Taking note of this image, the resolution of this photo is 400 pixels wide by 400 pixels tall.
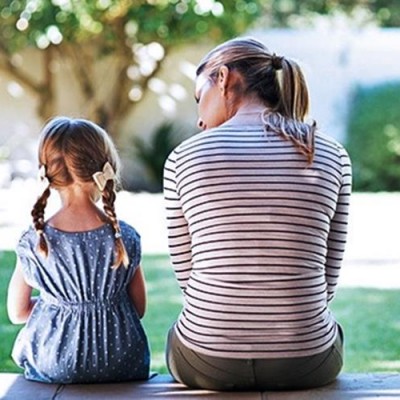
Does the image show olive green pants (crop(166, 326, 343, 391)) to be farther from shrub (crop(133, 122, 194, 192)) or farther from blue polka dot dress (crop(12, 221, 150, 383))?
shrub (crop(133, 122, 194, 192))

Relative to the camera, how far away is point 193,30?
1148 centimetres

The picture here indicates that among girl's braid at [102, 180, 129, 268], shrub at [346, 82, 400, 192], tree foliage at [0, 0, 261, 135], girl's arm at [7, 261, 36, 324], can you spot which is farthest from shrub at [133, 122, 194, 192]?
girl's braid at [102, 180, 129, 268]

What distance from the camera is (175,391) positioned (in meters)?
2.76

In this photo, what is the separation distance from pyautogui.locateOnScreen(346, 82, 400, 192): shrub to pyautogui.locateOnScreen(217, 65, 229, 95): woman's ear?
9.28 meters

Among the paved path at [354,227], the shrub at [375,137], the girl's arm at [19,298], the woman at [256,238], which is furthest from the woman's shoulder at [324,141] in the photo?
the shrub at [375,137]

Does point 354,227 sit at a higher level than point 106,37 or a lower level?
lower

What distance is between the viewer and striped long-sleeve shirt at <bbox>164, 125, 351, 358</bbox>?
262cm

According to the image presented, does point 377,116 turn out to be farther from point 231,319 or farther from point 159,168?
point 231,319

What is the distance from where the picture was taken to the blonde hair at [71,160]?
2805 mm

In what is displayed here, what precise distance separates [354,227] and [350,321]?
3203mm

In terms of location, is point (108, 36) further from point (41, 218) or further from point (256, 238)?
point (256, 238)

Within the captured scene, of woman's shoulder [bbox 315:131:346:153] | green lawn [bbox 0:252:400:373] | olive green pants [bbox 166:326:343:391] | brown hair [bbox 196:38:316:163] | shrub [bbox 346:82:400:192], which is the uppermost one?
brown hair [bbox 196:38:316:163]

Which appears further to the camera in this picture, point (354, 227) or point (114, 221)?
point (354, 227)

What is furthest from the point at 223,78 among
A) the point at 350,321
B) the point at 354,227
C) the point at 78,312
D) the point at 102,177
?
the point at 354,227
